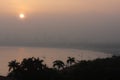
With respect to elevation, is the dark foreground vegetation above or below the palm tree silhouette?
below

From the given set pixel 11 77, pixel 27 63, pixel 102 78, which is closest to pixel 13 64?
pixel 11 77

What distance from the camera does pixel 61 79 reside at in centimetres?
7306

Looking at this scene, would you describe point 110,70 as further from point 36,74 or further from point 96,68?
point 36,74

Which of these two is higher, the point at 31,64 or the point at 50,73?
the point at 31,64

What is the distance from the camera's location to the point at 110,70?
8156 centimetres

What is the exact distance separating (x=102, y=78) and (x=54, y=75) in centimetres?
1133

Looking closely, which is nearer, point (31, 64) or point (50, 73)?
point (50, 73)

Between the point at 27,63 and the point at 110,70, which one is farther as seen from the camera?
the point at 110,70

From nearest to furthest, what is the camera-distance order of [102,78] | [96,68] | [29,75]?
[29,75] < [102,78] < [96,68]

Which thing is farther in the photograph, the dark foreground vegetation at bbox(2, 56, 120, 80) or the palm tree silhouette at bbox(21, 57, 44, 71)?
the palm tree silhouette at bbox(21, 57, 44, 71)

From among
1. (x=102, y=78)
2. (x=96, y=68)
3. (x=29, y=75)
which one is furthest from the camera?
(x=96, y=68)

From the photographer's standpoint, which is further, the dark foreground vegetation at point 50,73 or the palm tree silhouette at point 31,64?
the palm tree silhouette at point 31,64

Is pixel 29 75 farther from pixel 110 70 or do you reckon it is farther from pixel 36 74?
pixel 110 70

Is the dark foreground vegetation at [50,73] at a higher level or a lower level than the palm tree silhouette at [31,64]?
lower
